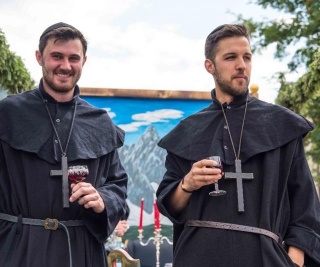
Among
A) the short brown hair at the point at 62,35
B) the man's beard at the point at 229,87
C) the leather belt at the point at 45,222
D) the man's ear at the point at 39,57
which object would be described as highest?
the short brown hair at the point at 62,35

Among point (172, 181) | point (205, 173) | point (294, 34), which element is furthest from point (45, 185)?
point (294, 34)

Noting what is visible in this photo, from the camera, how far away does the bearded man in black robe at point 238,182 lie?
11.8ft

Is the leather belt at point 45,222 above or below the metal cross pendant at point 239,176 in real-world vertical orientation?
below

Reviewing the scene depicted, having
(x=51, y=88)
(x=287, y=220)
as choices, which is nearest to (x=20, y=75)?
(x=51, y=88)

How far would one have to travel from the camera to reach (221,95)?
12.8 feet

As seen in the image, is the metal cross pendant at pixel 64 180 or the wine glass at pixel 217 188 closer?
the wine glass at pixel 217 188

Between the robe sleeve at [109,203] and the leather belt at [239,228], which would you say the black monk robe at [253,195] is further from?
the robe sleeve at [109,203]

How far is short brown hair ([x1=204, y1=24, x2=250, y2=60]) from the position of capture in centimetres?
386

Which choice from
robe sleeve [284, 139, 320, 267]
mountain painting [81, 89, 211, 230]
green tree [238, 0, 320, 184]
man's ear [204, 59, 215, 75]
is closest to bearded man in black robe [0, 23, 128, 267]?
man's ear [204, 59, 215, 75]

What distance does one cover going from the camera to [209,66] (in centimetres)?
394

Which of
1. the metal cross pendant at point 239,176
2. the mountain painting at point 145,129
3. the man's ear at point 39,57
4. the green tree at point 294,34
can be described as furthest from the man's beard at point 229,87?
the green tree at point 294,34

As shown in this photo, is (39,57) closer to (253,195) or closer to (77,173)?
(77,173)

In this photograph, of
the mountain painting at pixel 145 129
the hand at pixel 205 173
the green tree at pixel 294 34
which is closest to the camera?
the hand at pixel 205 173

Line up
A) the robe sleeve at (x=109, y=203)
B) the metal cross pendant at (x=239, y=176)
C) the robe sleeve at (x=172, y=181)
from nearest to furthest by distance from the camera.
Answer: the metal cross pendant at (x=239, y=176), the robe sleeve at (x=172, y=181), the robe sleeve at (x=109, y=203)
